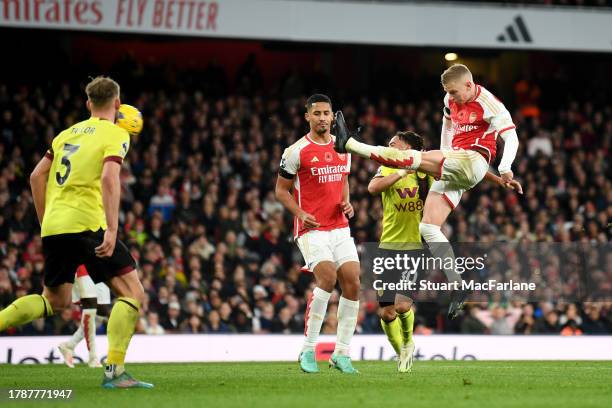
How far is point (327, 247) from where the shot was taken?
34.7ft

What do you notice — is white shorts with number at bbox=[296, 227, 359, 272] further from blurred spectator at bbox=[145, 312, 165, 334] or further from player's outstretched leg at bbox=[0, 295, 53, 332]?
blurred spectator at bbox=[145, 312, 165, 334]

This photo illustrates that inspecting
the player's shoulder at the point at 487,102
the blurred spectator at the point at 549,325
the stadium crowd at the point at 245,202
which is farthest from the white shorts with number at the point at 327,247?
the blurred spectator at the point at 549,325

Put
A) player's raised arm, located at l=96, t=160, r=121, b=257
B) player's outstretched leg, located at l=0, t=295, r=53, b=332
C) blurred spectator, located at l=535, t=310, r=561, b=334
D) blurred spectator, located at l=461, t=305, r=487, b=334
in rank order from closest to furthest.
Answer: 1. player's raised arm, located at l=96, t=160, r=121, b=257
2. player's outstretched leg, located at l=0, t=295, r=53, b=332
3. blurred spectator, located at l=461, t=305, r=487, b=334
4. blurred spectator, located at l=535, t=310, r=561, b=334

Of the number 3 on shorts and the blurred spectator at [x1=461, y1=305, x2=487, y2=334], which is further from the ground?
the number 3 on shorts

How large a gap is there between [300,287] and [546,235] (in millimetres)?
5007

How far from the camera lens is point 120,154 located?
818 cm

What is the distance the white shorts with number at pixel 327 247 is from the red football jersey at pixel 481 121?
56.5 inches

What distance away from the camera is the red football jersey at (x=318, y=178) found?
10.7 metres

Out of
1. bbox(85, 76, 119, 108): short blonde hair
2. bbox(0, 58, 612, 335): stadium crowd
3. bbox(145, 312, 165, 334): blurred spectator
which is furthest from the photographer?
bbox(0, 58, 612, 335): stadium crowd

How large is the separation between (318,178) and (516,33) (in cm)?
1380

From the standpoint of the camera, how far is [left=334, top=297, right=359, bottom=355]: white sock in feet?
34.7

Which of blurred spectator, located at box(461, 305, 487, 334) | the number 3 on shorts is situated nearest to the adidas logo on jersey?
blurred spectator, located at box(461, 305, 487, 334)

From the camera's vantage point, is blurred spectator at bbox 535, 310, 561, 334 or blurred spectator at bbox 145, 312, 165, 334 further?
blurred spectator at bbox 535, 310, 561, 334

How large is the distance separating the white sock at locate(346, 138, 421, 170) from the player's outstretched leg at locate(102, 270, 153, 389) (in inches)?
103
